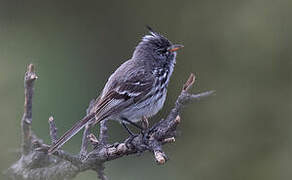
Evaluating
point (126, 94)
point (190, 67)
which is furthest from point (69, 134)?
point (190, 67)

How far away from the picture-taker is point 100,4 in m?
11.0

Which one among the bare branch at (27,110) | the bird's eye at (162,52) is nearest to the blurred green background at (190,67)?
the bird's eye at (162,52)

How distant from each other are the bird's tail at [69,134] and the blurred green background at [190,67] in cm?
230

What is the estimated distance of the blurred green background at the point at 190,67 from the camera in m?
9.11

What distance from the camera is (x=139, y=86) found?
22.2 feet

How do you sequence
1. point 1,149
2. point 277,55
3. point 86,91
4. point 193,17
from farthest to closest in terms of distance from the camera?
1. point 193,17
2. point 277,55
3. point 86,91
4. point 1,149

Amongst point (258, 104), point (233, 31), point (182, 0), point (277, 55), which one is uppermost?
point (182, 0)

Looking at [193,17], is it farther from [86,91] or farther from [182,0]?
[86,91]

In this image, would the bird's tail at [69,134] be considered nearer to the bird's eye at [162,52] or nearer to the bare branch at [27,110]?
the bare branch at [27,110]

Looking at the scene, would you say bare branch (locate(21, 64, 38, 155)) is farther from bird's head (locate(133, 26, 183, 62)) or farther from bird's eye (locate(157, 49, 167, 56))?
bird's eye (locate(157, 49, 167, 56))

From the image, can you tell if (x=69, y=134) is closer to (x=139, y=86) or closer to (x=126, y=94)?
(x=126, y=94)

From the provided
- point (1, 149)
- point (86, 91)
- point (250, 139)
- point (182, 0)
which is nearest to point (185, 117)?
point (250, 139)

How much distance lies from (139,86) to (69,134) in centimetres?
158

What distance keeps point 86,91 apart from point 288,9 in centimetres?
Answer: 447
